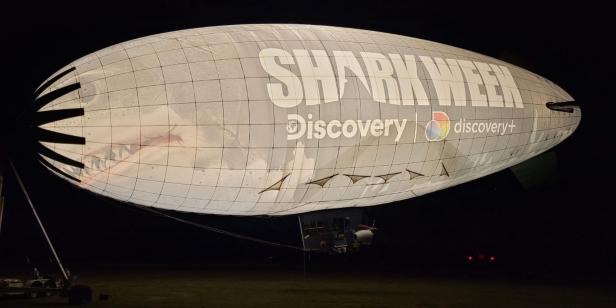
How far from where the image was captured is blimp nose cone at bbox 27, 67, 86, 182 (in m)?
22.4

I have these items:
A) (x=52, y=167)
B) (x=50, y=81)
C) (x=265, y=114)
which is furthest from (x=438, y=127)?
(x=50, y=81)

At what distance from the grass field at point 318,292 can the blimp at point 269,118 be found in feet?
13.2

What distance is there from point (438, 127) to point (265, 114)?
22.5ft

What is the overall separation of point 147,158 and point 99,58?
10.3ft

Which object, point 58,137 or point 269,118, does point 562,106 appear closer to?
point 269,118

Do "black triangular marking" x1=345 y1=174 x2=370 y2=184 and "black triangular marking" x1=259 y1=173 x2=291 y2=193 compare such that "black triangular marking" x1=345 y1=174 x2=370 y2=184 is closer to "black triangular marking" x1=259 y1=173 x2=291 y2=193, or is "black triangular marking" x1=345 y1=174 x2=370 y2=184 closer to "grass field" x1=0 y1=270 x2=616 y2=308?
"black triangular marking" x1=259 y1=173 x2=291 y2=193

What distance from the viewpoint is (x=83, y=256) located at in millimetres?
50281

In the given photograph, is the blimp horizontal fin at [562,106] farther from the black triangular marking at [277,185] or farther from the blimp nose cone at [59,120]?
the blimp nose cone at [59,120]

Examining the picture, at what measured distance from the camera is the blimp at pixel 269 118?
22.8 metres

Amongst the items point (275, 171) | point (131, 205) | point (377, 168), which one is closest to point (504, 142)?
point (377, 168)

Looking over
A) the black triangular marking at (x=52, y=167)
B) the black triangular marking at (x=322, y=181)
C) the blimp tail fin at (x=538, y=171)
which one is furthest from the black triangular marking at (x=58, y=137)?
the blimp tail fin at (x=538, y=171)

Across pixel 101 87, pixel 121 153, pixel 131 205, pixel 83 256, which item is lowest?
pixel 83 256

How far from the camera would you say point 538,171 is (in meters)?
34.8

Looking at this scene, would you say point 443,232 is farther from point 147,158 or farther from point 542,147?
point 147,158
